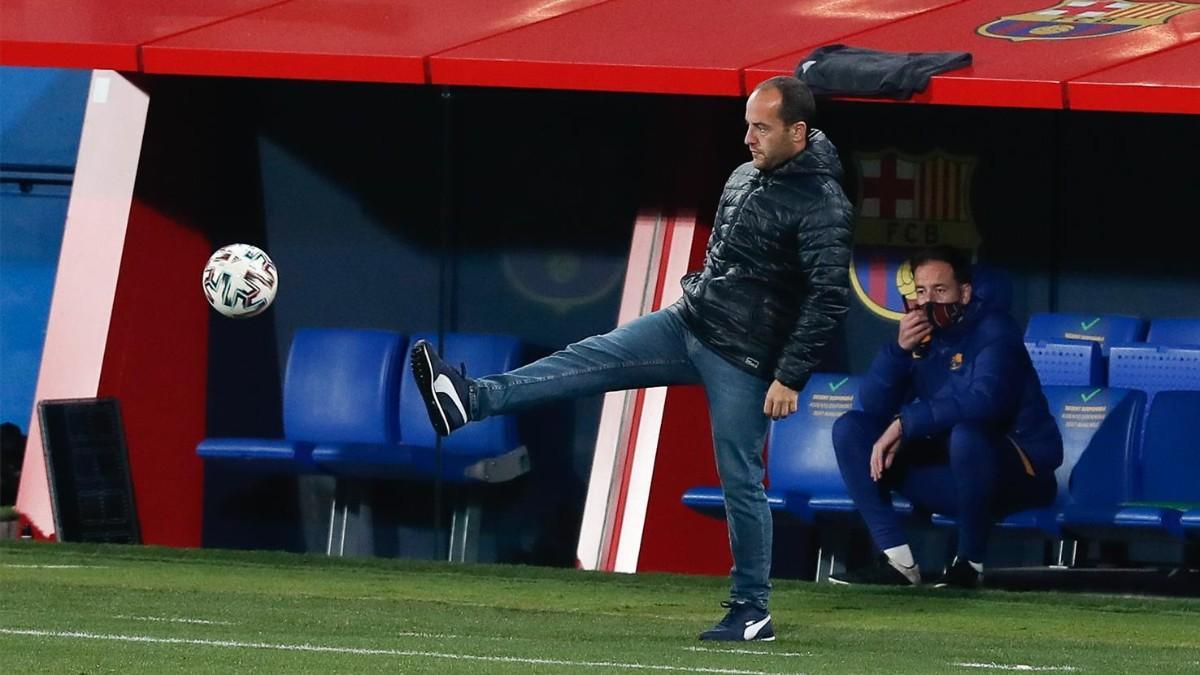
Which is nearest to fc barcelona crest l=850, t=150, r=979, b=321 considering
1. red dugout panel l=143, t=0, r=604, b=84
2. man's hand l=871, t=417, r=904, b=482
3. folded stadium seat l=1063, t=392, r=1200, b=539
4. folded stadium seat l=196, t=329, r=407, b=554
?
folded stadium seat l=1063, t=392, r=1200, b=539

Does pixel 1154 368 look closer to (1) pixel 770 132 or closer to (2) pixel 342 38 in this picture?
(2) pixel 342 38

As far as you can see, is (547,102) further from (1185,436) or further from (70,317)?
(1185,436)

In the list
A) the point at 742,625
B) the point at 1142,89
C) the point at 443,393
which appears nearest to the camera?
the point at 443,393

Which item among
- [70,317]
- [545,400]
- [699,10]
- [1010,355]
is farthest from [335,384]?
[545,400]

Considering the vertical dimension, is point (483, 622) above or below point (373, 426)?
below

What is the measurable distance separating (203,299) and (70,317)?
0.73 m

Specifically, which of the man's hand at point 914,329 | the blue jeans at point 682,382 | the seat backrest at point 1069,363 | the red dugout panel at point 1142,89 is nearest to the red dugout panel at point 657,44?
the man's hand at point 914,329

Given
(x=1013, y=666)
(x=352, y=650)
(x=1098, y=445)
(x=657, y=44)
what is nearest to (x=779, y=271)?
(x=1013, y=666)

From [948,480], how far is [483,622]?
8.63 ft

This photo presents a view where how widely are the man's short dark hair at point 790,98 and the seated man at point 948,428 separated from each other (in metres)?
2.87

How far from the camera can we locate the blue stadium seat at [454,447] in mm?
11695

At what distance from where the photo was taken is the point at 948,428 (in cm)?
984

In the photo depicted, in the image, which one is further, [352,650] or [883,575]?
[883,575]

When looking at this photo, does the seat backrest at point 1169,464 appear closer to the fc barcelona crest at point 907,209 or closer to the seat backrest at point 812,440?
the seat backrest at point 812,440
